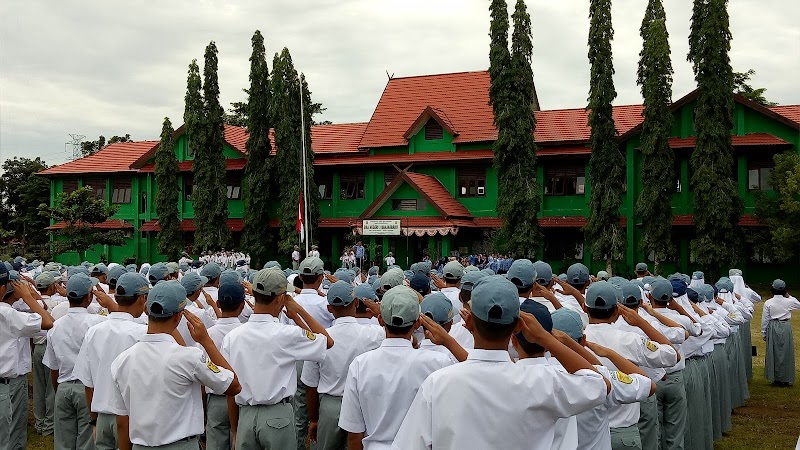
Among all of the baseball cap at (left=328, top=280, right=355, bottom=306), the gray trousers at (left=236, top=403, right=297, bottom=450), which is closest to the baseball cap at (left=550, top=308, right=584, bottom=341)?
the gray trousers at (left=236, top=403, right=297, bottom=450)

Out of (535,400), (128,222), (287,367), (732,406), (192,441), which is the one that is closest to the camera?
(535,400)

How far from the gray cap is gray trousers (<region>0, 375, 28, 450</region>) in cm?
440

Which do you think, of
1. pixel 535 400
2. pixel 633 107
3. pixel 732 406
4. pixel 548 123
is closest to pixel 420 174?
pixel 548 123

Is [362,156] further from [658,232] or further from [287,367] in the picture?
[287,367]

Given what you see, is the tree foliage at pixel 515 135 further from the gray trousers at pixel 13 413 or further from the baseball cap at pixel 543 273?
the gray trousers at pixel 13 413

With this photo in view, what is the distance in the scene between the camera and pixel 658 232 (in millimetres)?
31656

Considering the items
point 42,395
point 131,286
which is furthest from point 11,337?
point 42,395

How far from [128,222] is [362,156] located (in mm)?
15106

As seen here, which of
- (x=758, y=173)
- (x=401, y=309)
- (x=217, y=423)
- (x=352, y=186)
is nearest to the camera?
(x=401, y=309)

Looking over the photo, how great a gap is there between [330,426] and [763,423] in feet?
27.3

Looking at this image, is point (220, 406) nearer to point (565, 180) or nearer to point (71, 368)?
point (71, 368)

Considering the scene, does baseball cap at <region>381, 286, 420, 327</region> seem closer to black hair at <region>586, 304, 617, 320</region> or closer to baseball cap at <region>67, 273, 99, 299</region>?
black hair at <region>586, 304, 617, 320</region>

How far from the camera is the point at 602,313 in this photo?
600 centimetres

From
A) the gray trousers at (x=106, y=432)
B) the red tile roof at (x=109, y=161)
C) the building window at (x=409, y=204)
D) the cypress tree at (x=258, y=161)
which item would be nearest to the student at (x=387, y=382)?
the gray trousers at (x=106, y=432)
